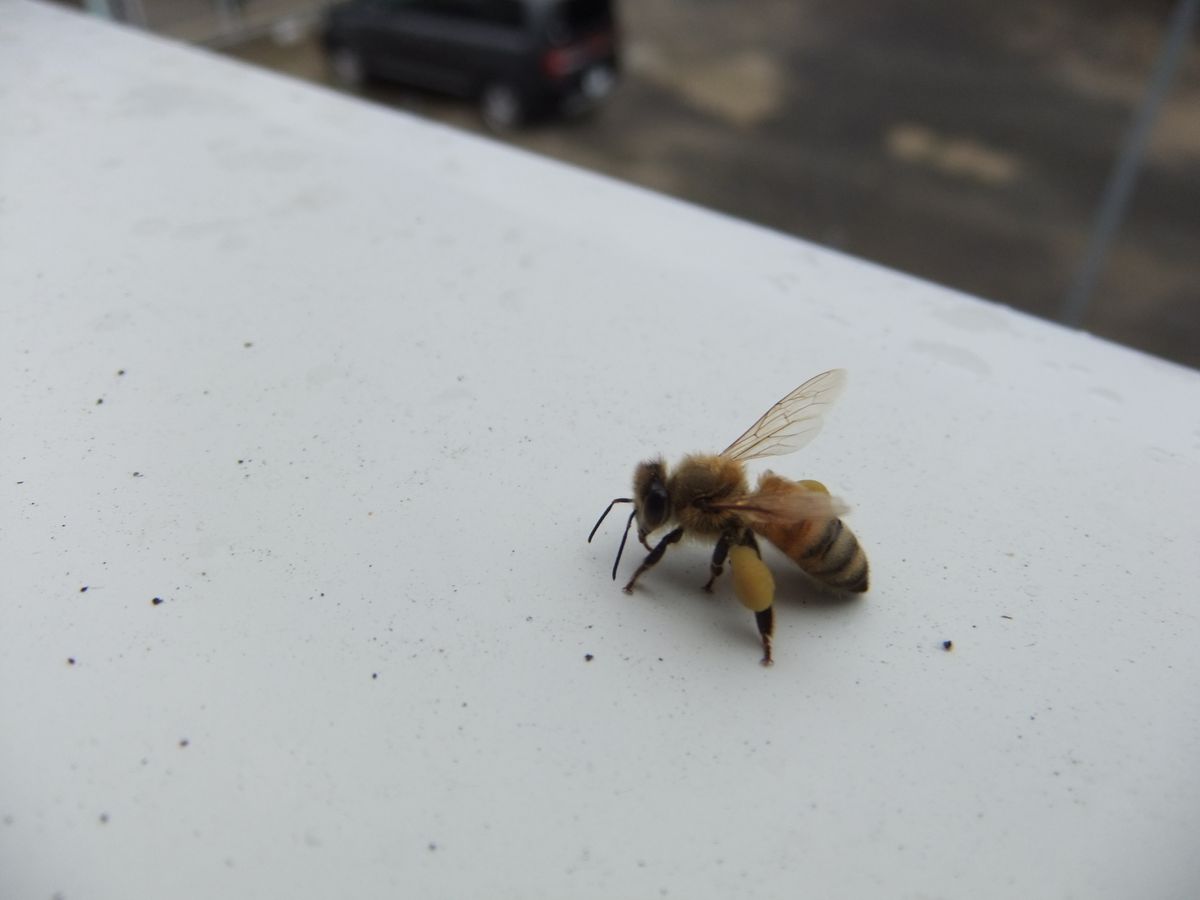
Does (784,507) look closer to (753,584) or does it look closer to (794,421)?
(753,584)

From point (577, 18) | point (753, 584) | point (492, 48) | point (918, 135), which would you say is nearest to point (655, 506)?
point (753, 584)

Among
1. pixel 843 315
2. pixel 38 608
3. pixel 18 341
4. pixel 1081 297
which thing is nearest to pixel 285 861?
pixel 38 608

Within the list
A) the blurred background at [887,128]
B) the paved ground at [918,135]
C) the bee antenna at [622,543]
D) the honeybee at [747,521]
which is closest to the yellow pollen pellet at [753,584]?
the honeybee at [747,521]

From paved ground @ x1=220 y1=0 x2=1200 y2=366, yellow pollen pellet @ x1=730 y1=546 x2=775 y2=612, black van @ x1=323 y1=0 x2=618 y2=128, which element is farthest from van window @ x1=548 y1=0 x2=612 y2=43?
yellow pollen pellet @ x1=730 y1=546 x2=775 y2=612

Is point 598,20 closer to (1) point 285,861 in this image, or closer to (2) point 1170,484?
(2) point 1170,484

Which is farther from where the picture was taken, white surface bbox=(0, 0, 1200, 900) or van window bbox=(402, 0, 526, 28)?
van window bbox=(402, 0, 526, 28)

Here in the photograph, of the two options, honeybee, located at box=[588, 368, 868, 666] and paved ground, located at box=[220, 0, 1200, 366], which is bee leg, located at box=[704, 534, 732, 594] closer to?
honeybee, located at box=[588, 368, 868, 666]
